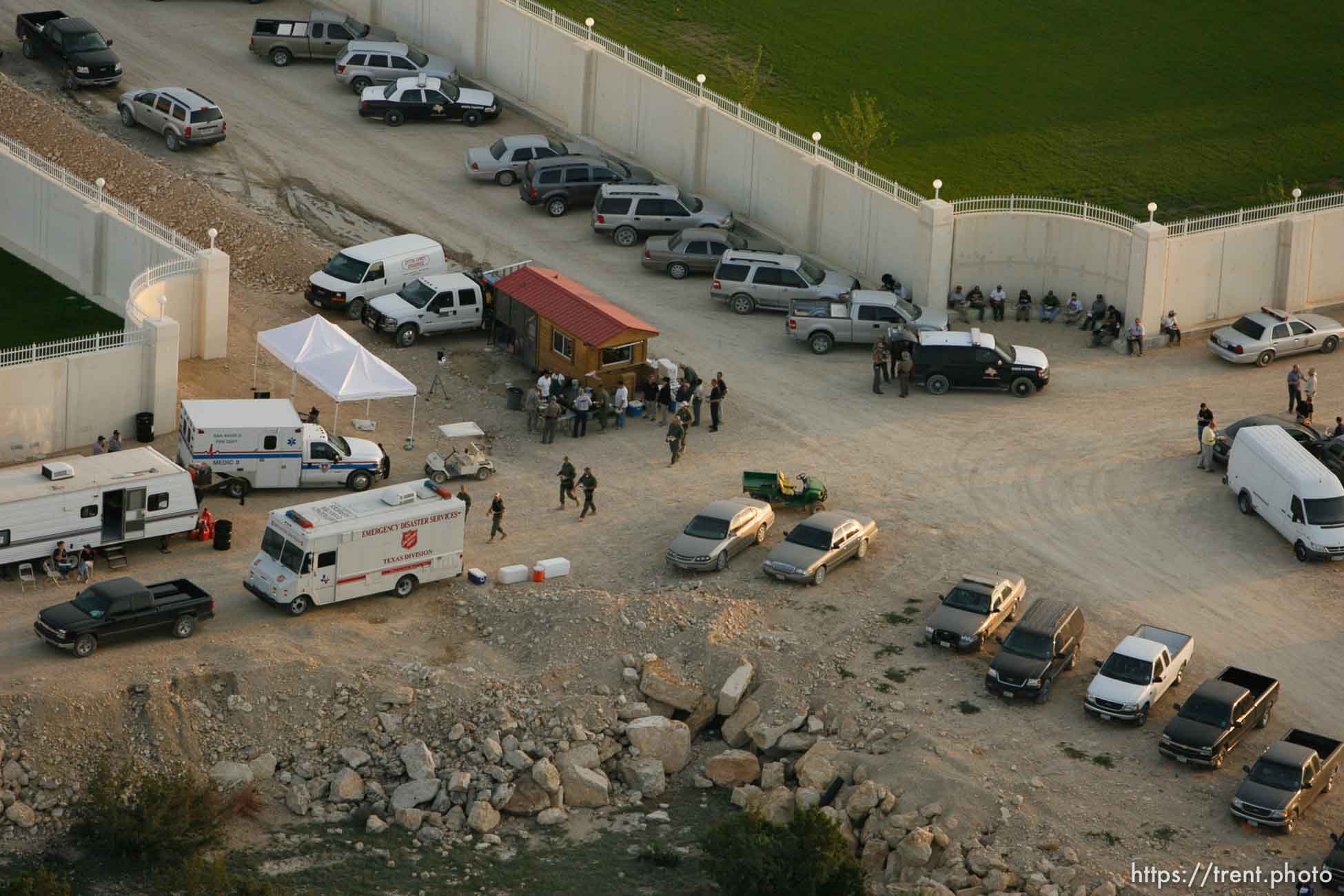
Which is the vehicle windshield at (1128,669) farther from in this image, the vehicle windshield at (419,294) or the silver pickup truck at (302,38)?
the silver pickup truck at (302,38)

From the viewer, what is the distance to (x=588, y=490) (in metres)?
48.6

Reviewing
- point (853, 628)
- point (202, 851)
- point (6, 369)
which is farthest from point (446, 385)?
point (202, 851)

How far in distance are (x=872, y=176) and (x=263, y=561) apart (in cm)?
2460

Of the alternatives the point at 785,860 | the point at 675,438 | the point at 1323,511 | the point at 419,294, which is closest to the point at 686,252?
the point at 419,294

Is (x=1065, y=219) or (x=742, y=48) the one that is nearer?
(x=1065, y=219)

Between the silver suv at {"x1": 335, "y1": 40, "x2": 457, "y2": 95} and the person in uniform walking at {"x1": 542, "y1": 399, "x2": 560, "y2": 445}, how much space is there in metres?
21.1

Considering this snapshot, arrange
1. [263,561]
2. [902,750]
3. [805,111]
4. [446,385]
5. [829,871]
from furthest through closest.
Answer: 1. [805,111]
2. [446,385]
3. [263,561]
4. [902,750]
5. [829,871]

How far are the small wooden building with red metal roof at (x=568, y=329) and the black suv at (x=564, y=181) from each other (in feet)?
26.3

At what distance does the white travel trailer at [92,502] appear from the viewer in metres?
44.0

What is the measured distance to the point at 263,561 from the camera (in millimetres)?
44250

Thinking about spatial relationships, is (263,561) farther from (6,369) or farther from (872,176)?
(872,176)

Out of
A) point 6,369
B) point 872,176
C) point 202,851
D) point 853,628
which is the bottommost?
point 202,851

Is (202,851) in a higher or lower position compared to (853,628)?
lower

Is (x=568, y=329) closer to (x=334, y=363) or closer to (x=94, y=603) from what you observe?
(x=334, y=363)
